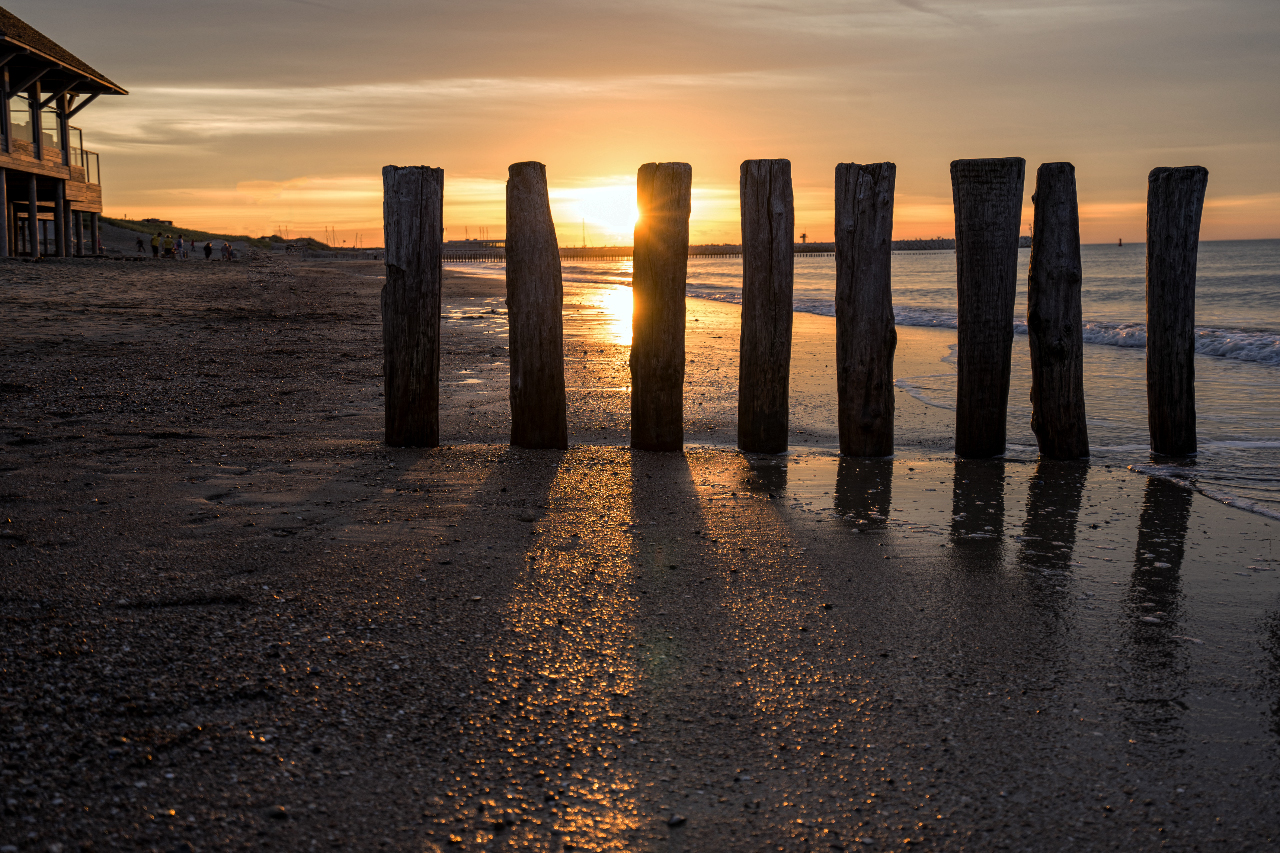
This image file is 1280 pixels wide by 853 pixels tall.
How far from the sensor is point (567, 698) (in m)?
2.65

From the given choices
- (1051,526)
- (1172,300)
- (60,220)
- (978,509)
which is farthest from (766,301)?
(60,220)

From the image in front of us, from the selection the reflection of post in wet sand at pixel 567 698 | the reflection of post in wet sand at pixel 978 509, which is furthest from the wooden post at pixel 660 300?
the reflection of post in wet sand at pixel 978 509

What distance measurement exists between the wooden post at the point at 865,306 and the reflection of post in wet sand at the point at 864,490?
0.23 metres

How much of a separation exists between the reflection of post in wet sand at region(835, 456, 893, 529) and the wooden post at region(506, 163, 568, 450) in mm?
1853

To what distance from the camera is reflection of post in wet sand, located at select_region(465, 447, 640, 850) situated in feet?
6.91

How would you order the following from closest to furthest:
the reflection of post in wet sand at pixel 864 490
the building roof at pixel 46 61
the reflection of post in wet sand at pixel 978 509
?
1. the reflection of post in wet sand at pixel 978 509
2. the reflection of post in wet sand at pixel 864 490
3. the building roof at pixel 46 61

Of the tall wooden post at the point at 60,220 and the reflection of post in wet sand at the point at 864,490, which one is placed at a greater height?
the tall wooden post at the point at 60,220

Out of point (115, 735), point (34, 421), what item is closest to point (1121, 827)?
point (115, 735)

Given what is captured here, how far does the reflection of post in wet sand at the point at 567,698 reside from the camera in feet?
6.91

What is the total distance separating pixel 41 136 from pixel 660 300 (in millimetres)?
32069

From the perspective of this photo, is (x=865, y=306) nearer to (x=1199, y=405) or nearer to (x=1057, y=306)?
(x=1057, y=306)

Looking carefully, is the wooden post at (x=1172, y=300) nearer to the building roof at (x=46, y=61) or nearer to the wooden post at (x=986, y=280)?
the wooden post at (x=986, y=280)

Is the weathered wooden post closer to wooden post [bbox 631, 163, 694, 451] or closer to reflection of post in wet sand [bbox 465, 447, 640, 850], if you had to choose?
wooden post [bbox 631, 163, 694, 451]

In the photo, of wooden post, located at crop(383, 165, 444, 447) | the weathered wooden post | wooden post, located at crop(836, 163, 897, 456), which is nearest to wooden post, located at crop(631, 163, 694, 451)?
wooden post, located at crop(836, 163, 897, 456)
